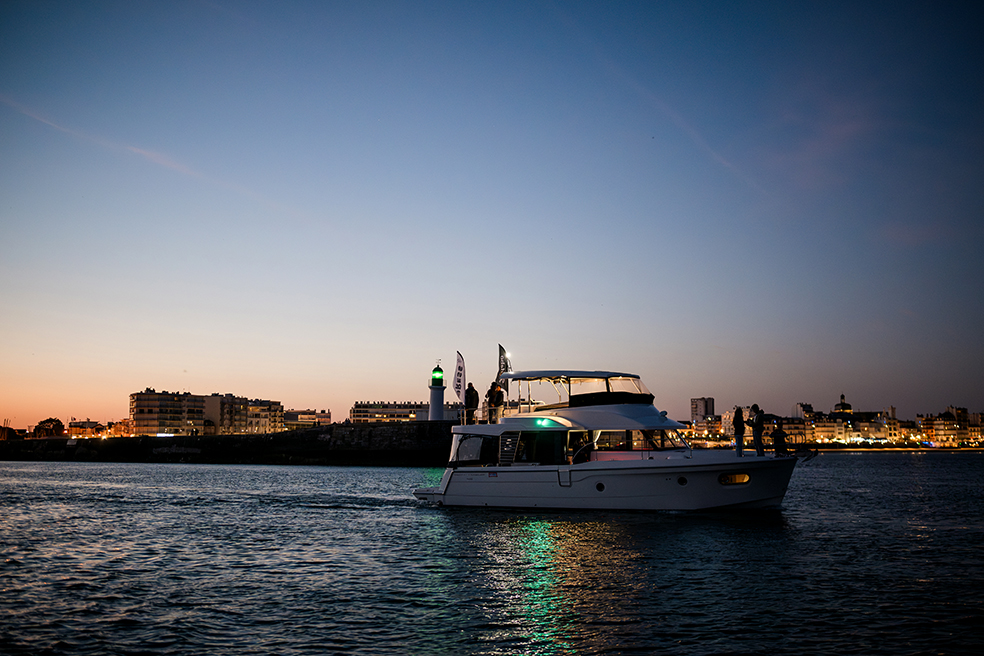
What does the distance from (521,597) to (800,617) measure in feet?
14.0

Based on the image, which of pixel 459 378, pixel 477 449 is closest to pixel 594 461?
pixel 477 449

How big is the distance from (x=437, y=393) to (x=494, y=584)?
64.9 m

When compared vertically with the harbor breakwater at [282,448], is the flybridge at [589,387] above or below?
above

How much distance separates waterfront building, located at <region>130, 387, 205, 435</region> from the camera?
191 metres

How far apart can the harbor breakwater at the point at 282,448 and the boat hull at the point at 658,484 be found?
45974 mm

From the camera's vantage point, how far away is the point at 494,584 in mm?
12586

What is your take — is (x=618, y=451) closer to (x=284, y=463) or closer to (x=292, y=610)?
→ (x=292, y=610)

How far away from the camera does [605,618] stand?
396 inches

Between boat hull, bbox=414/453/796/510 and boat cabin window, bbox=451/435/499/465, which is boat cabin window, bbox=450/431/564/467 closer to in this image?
boat cabin window, bbox=451/435/499/465

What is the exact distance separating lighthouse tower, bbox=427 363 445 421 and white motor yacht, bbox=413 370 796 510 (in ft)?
164

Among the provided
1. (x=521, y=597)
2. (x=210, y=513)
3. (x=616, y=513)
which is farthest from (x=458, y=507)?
(x=521, y=597)

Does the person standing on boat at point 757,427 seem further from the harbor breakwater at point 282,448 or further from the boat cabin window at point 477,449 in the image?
the harbor breakwater at point 282,448

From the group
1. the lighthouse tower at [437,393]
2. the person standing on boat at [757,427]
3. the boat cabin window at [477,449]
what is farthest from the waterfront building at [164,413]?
the person standing on boat at [757,427]

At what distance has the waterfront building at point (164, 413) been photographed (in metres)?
191
